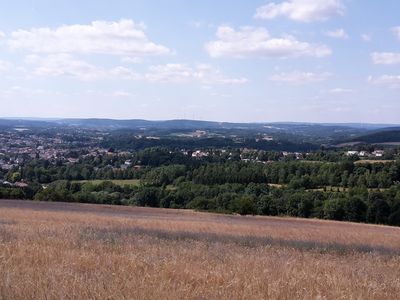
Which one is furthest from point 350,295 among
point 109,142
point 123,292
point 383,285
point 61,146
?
point 109,142

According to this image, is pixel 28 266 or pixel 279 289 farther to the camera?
pixel 28 266

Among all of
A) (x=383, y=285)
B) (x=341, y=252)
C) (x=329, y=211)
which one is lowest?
(x=329, y=211)

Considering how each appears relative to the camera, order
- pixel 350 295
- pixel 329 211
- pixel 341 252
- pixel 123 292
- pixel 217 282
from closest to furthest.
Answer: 1. pixel 123 292
2. pixel 350 295
3. pixel 217 282
4. pixel 341 252
5. pixel 329 211

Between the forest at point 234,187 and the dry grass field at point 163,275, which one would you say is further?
the forest at point 234,187

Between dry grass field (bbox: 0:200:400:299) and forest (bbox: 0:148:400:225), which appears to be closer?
dry grass field (bbox: 0:200:400:299)

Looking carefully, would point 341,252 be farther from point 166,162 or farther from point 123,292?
point 166,162

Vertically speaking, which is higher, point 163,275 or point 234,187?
point 163,275

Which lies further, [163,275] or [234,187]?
[234,187]

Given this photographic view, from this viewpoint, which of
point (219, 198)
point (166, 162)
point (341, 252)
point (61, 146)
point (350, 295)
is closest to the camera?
point (350, 295)

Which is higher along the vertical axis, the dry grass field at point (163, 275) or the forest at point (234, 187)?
the dry grass field at point (163, 275)

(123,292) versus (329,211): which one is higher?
(123,292)

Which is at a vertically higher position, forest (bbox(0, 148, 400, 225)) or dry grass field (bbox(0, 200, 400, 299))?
dry grass field (bbox(0, 200, 400, 299))

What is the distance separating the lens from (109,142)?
584 feet

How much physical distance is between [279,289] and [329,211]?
2104 inches
